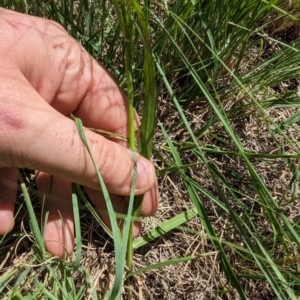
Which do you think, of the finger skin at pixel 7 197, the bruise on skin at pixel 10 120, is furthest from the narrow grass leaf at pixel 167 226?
the bruise on skin at pixel 10 120

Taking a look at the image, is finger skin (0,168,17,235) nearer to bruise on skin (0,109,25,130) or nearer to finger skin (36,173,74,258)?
finger skin (36,173,74,258)

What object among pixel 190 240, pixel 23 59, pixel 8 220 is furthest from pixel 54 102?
pixel 190 240

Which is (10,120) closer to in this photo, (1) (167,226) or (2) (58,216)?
(2) (58,216)

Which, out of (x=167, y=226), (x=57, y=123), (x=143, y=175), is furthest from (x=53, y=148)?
(x=167, y=226)

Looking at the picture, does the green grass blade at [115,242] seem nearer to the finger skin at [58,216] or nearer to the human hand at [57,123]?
the human hand at [57,123]

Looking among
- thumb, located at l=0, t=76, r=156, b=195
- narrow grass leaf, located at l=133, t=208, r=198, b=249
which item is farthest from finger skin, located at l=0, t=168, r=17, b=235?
narrow grass leaf, located at l=133, t=208, r=198, b=249

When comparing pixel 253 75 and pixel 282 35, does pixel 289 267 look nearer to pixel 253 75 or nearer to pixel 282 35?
pixel 253 75
